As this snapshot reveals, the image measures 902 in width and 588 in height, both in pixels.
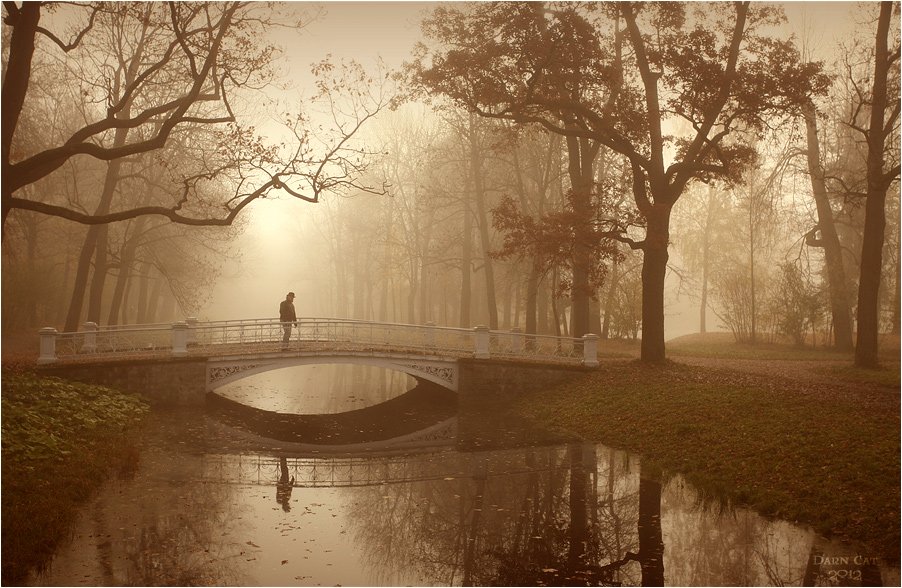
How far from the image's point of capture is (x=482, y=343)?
23.1 m

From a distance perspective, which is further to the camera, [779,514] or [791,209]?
[791,209]

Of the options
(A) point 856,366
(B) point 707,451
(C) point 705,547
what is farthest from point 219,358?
(A) point 856,366

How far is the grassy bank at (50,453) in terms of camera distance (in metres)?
9.15

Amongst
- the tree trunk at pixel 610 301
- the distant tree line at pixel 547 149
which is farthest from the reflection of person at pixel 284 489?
the tree trunk at pixel 610 301

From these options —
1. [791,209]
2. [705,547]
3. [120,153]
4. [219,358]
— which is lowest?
[705,547]

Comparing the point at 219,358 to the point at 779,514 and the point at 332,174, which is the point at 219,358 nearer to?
the point at 332,174

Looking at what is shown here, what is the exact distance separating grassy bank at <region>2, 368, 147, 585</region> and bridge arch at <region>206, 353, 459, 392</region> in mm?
2392

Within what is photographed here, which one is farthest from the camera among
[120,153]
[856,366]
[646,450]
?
[856,366]

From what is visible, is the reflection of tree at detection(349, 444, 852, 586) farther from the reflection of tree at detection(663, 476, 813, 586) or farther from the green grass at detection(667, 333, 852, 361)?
the green grass at detection(667, 333, 852, 361)

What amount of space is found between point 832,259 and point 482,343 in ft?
50.4

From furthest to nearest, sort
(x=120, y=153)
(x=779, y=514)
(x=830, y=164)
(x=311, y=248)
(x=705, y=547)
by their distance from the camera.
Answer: (x=311, y=248) → (x=830, y=164) → (x=120, y=153) → (x=779, y=514) → (x=705, y=547)

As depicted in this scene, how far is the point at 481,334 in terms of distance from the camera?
75.6ft

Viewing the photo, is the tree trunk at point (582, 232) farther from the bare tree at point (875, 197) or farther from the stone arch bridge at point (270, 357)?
the bare tree at point (875, 197)

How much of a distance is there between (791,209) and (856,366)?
46.9 feet
